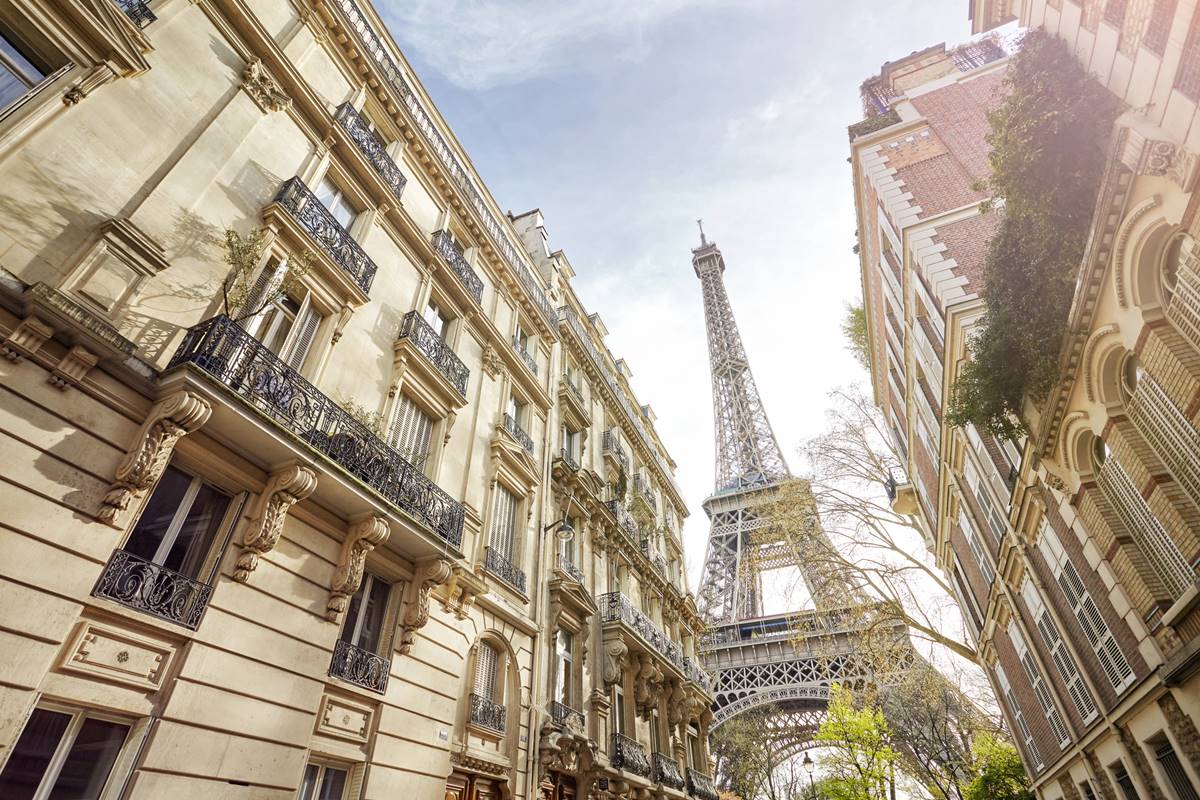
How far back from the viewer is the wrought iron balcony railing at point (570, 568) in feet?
53.1

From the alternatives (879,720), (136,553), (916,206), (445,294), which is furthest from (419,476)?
(879,720)

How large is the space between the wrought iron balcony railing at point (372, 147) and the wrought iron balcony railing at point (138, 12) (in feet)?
11.9

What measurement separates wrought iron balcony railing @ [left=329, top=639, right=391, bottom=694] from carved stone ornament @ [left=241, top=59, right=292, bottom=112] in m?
9.48

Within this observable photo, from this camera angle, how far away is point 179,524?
24.0ft

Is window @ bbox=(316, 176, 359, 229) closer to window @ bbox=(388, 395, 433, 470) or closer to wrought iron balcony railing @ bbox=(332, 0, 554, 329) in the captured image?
wrought iron balcony railing @ bbox=(332, 0, 554, 329)

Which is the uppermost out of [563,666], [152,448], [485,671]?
[563,666]

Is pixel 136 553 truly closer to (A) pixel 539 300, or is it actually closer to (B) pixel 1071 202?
(B) pixel 1071 202

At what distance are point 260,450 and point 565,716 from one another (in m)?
9.71

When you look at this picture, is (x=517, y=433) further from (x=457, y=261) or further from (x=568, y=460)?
(x=457, y=261)

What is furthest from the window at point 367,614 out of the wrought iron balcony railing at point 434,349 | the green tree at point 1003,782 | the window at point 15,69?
the green tree at point 1003,782

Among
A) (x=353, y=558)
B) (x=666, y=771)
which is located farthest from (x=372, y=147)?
(x=666, y=771)

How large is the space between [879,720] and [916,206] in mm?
23872

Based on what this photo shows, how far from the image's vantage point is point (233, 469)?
25.7 feet

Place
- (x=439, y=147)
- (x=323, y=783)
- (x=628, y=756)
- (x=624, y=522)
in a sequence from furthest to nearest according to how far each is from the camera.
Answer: (x=624, y=522), (x=439, y=147), (x=628, y=756), (x=323, y=783)
